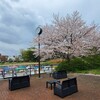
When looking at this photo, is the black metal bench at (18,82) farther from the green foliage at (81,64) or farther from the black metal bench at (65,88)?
the green foliage at (81,64)

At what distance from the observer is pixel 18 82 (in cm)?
887

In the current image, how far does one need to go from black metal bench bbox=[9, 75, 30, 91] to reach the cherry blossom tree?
8295 mm

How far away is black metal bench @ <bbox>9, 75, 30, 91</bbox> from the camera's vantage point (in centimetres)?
853

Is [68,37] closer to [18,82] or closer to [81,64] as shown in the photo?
[81,64]

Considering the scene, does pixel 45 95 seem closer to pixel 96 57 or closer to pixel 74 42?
pixel 74 42

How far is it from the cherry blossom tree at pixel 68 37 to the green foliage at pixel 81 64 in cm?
93

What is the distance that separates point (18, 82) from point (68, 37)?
33.0ft

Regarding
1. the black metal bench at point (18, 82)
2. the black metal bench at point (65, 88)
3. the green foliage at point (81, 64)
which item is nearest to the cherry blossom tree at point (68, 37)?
the green foliage at point (81, 64)

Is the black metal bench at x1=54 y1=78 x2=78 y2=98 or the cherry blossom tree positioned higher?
the cherry blossom tree

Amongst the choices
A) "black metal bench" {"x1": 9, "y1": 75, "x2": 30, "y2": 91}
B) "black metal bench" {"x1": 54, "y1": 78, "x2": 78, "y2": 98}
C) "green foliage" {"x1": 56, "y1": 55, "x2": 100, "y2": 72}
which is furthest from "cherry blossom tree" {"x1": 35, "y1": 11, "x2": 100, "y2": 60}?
"black metal bench" {"x1": 54, "y1": 78, "x2": 78, "y2": 98}

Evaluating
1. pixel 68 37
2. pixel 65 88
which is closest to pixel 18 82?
pixel 65 88

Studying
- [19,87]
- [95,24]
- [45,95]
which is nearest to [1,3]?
[19,87]

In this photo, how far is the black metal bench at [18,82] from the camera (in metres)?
8.53

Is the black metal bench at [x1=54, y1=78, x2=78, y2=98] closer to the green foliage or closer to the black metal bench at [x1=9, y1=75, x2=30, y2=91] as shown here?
the black metal bench at [x1=9, y1=75, x2=30, y2=91]
